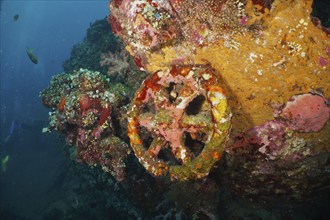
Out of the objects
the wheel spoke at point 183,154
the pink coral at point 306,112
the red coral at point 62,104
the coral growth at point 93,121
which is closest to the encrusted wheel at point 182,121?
the wheel spoke at point 183,154

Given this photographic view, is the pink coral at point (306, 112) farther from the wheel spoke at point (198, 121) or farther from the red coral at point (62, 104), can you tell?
the red coral at point (62, 104)

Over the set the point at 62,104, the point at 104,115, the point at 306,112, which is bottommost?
the point at 306,112

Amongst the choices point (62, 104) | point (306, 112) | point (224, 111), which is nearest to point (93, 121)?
point (62, 104)

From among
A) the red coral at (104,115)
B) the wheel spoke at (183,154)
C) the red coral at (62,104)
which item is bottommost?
the wheel spoke at (183,154)

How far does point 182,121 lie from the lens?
9.19ft

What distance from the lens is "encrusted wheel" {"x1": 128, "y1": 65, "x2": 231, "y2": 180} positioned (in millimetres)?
2514

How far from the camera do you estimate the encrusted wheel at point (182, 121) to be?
2514 millimetres

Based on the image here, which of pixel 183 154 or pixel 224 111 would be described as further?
pixel 183 154

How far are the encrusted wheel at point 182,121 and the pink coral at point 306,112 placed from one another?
34.6 inches

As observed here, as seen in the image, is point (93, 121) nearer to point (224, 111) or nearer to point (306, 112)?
point (224, 111)

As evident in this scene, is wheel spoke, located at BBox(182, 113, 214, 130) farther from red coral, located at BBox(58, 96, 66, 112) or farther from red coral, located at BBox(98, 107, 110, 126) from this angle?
red coral, located at BBox(58, 96, 66, 112)

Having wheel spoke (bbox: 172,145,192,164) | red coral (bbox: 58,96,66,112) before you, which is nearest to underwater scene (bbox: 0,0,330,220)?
wheel spoke (bbox: 172,145,192,164)

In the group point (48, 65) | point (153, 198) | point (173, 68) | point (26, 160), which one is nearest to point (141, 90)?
point (173, 68)

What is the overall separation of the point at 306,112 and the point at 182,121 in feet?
4.34
